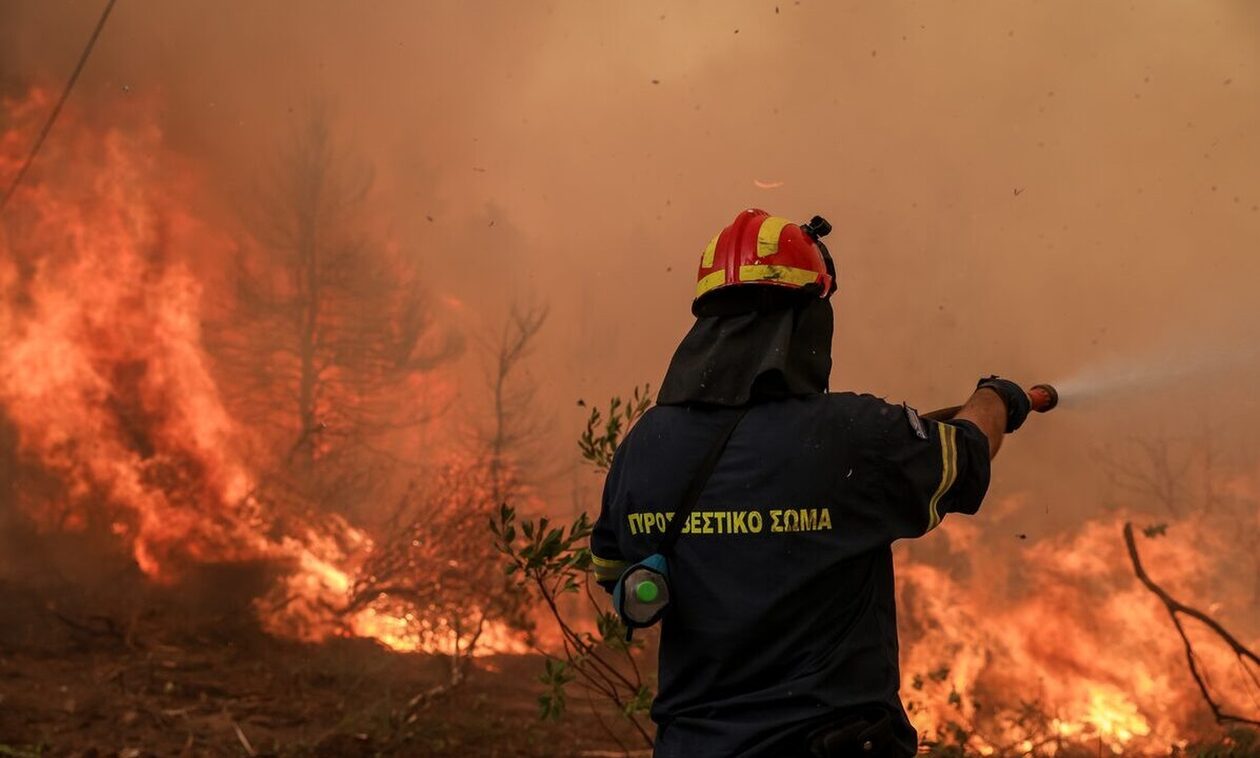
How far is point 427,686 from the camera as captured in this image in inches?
209

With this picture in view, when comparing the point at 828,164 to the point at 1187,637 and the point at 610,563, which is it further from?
the point at 610,563

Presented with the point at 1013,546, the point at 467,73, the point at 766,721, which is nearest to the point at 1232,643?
the point at 1013,546

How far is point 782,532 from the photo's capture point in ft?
5.90

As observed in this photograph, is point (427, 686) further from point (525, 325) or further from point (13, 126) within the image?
point (13, 126)

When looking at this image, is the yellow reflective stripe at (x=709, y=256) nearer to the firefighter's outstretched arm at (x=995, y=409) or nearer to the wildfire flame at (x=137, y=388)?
the firefighter's outstretched arm at (x=995, y=409)

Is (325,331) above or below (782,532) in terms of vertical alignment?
above

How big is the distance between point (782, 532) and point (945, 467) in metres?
0.34

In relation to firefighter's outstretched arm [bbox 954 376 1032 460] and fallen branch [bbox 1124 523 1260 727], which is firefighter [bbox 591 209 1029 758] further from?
fallen branch [bbox 1124 523 1260 727]

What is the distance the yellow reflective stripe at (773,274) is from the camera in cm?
207

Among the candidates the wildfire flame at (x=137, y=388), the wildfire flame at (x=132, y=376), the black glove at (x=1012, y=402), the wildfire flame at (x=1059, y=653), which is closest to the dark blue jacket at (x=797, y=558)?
the black glove at (x=1012, y=402)

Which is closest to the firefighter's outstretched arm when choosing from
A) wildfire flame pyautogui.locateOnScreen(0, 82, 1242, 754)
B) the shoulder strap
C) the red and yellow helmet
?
the red and yellow helmet

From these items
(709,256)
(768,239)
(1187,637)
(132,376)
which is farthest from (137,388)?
(1187,637)

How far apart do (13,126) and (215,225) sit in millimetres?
1527

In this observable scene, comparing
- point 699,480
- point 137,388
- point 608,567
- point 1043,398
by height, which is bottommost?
point 608,567
